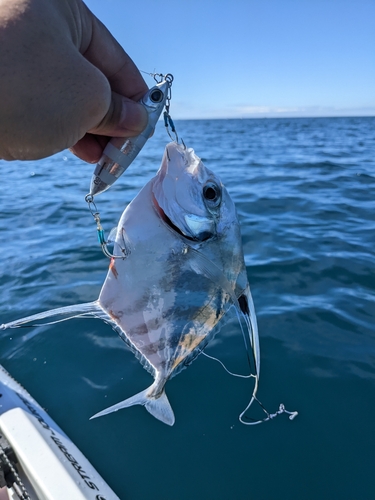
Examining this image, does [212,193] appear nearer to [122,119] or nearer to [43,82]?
[122,119]

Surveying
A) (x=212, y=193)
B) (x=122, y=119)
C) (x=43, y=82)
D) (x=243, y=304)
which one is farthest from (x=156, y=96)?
(x=243, y=304)

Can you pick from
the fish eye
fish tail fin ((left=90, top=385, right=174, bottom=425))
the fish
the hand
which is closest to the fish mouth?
the fish

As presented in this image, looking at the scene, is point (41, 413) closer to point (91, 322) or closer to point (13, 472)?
point (13, 472)

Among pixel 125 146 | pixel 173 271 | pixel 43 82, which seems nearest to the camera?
pixel 43 82

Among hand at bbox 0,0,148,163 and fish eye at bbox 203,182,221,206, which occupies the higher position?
hand at bbox 0,0,148,163

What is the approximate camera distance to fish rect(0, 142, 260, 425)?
173 centimetres

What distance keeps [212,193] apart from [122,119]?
508 millimetres

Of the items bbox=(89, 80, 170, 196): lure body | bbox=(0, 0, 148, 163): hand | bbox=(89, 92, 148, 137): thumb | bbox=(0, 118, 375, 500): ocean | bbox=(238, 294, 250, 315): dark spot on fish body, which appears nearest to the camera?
bbox=(0, 0, 148, 163): hand

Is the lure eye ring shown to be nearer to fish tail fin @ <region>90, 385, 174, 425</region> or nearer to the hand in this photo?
the hand

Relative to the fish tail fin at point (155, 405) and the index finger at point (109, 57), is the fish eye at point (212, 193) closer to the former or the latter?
the index finger at point (109, 57)

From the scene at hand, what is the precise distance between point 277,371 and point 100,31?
3.13 meters

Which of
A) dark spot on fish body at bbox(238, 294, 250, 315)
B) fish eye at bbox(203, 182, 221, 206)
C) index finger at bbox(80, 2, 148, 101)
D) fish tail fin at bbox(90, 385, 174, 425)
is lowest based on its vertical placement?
fish tail fin at bbox(90, 385, 174, 425)

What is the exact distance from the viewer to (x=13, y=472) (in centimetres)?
239

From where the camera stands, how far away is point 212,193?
1.75 meters
